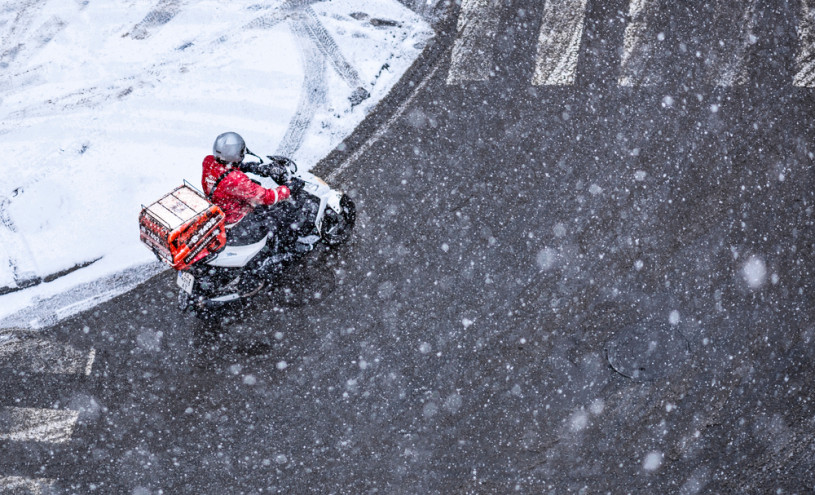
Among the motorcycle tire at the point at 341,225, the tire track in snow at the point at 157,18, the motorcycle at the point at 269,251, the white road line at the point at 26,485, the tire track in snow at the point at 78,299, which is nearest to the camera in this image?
the white road line at the point at 26,485

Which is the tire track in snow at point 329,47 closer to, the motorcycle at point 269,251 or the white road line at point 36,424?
the motorcycle at point 269,251

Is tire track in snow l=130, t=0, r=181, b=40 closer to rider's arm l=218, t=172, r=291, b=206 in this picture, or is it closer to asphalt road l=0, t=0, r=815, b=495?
asphalt road l=0, t=0, r=815, b=495

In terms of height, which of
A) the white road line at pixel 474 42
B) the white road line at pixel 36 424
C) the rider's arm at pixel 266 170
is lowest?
the white road line at pixel 36 424

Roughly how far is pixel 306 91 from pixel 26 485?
184 inches

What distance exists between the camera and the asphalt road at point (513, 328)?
656 centimetres

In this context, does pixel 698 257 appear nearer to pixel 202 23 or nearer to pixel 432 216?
pixel 432 216

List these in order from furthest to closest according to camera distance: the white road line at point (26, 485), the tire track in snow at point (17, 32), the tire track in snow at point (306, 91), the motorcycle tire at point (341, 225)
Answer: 1. the tire track in snow at point (17, 32)
2. the tire track in snow at point (306, 91)
3. the motorcycle tire at point (341, 225)
4. the white road line at point (26, 485)

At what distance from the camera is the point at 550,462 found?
657 centimetres

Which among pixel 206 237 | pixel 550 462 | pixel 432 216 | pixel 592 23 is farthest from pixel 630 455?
pixel 592 23

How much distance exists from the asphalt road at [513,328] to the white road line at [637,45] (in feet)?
0.40

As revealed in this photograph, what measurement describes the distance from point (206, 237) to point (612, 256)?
12.5ft

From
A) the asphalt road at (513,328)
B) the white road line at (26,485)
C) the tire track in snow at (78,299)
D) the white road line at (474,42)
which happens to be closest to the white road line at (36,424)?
the asphalt road at (513,328)

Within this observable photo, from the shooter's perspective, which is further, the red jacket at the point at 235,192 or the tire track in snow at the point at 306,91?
the tire track in snow at the point at 306,91

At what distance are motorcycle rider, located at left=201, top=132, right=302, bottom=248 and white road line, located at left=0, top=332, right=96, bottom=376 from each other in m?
1.87
